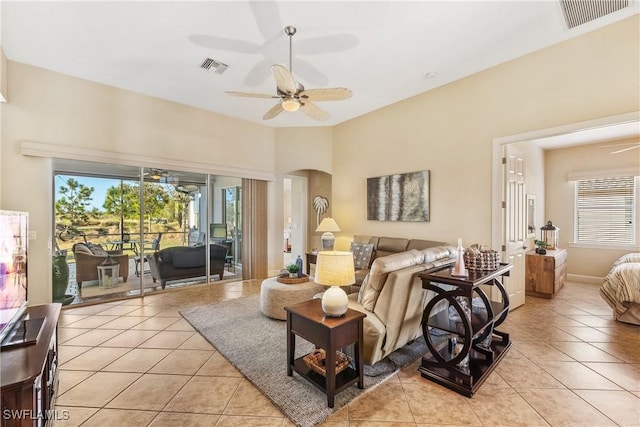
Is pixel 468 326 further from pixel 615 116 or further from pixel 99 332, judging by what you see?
pixel 99 332

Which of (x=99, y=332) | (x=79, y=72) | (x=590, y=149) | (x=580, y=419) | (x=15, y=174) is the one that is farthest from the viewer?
(x=590, y=149)

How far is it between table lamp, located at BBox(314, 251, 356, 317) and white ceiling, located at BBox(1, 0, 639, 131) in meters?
2.41

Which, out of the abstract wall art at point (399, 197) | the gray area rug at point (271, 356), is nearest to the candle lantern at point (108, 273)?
the gray area rug at point (271, 356)

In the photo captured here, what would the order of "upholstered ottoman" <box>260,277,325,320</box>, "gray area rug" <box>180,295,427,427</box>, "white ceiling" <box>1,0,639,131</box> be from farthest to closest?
1. "upholstered ottoman" <box>260,277,325,320</box>
2. "white ceiling" <box>1,0,639,131</box>
3. "gray area rug" <box>180,295,427,427</box>

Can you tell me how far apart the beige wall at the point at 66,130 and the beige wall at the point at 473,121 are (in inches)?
122

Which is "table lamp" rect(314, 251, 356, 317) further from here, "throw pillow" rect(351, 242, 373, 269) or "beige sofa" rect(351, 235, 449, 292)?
"throw pillow" rect(351, 242, 373, 269)

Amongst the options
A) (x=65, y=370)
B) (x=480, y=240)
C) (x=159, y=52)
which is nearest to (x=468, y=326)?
(x=480, y=240)

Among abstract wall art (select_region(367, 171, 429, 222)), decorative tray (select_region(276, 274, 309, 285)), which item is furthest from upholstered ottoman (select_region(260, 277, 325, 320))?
abstract wall art (select_region(367, 171, 429, 222))

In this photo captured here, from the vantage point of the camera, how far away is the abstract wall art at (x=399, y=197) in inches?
188

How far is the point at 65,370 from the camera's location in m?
2.49

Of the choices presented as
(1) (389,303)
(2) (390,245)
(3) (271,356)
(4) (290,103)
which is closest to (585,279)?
(2) (390,245)

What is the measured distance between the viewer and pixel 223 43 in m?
3.28

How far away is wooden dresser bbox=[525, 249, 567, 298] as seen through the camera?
453 cm

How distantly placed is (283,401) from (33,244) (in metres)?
4.14
